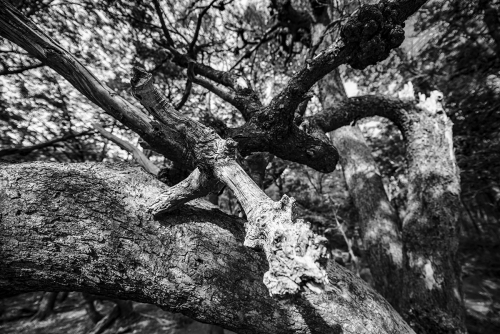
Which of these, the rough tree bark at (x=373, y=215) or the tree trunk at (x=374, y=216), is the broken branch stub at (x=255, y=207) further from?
the tree trunk at (x=374, y=216)

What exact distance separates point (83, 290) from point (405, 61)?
6044 mm

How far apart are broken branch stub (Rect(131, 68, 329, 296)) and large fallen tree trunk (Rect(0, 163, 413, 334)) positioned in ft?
0.73

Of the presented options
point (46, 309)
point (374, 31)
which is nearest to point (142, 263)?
point (374, 31)

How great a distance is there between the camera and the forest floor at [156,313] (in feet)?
21.7

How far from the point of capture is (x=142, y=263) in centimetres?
132

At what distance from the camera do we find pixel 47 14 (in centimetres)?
453

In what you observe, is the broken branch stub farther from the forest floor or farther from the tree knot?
the forest floor

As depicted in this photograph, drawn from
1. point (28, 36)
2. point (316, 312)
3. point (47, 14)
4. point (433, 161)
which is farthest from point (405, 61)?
A: point (47, 14)

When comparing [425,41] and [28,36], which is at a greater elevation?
[425,41]

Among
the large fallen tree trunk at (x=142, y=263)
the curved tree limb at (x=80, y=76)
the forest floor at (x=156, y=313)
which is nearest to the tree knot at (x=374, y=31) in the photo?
the curved tree limb at (x=80, y=76)

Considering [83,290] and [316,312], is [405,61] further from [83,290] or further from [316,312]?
[83,290]

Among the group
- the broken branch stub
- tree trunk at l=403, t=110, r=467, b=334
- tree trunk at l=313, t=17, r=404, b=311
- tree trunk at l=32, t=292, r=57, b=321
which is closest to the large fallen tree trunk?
the broken branch stub

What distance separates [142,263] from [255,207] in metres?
0.77

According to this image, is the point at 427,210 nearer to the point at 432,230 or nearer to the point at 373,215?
the point at 432,230
